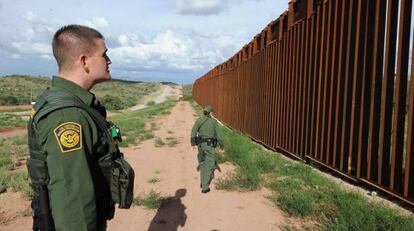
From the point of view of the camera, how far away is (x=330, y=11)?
766cm

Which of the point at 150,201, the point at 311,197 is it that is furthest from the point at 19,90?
the point at 311,197

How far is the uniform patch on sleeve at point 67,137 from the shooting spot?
6.64 ft

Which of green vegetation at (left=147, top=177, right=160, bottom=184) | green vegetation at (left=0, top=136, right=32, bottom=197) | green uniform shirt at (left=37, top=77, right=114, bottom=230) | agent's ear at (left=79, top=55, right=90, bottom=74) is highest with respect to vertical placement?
agent's ear at (left=79, top=55, right=90, bottom=74)

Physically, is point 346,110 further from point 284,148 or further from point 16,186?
point 16,186

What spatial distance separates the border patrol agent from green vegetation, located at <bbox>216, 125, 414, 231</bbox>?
330 centimetres

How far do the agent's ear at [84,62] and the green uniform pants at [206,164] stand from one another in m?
5.75

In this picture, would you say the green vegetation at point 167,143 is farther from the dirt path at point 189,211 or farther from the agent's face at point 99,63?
the agent's face at point 99,63

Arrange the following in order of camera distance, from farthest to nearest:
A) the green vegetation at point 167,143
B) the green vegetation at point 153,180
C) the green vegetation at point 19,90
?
1. the green vegetation at point 19,90
2. the green vegetation at point 167,143
3. the green vegetation at point 153,180

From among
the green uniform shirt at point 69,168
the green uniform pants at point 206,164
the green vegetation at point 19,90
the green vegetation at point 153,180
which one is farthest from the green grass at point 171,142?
the green vegetation at point 19,90

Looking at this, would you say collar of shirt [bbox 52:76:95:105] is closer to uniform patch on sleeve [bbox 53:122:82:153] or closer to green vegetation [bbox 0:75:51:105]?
uniform patch on sleeve [bbox 53:122:82:153]

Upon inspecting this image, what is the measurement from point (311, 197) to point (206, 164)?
239 centimetres

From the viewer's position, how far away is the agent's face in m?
2.39

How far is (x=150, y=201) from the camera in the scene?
7031 mm

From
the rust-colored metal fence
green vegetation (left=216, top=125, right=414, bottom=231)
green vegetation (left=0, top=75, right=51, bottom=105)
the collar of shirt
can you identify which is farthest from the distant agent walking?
green vegetation (left=0, top=75, right=51, bottom=105)
